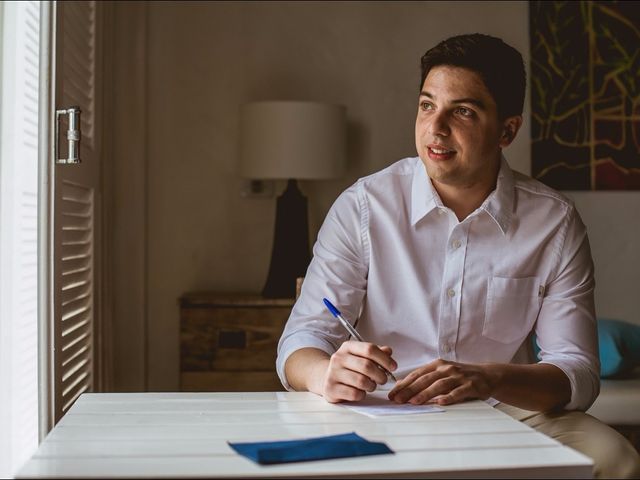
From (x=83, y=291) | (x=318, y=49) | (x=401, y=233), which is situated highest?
(x=318, y=49)

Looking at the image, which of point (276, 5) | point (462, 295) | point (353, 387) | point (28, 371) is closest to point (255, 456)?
point (353, 387)

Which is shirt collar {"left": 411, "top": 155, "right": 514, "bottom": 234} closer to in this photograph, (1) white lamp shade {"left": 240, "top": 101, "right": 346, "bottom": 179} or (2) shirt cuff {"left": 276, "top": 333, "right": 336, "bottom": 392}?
(2) shirt cuff {"left": 276, "top": 333, "right": 336, "bottom": 392}

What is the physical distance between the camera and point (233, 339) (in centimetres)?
340

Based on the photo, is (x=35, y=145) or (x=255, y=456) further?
(x=35, y=145)

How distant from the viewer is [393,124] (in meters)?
3.94

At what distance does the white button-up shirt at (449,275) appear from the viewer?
6.54 ft

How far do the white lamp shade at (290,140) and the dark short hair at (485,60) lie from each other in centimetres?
145

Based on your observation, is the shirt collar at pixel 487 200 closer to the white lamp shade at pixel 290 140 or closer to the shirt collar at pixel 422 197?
the shirt collar at pixel 422 197

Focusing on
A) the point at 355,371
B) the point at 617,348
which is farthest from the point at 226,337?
the point at 355,371

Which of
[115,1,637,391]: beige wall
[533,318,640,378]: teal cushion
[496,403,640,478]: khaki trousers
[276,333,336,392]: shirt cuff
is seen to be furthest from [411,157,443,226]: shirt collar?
[115,1,637,391]: beige wall

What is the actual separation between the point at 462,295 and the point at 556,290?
22 centimetres

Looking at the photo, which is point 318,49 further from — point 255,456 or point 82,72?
point 255,456

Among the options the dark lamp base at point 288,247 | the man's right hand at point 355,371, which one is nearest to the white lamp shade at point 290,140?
the dark lamp base at point 288,247

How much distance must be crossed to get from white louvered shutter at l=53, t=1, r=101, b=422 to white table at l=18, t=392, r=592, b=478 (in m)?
1.12
